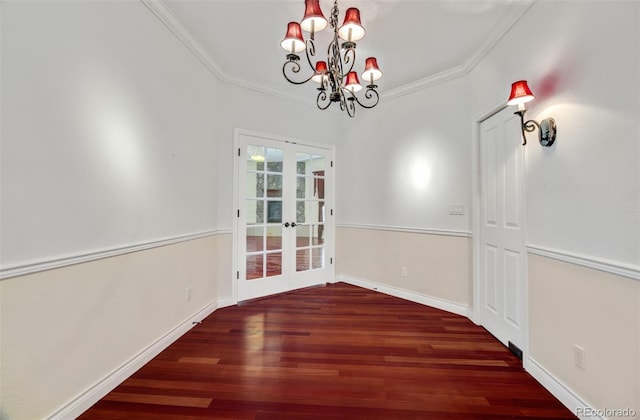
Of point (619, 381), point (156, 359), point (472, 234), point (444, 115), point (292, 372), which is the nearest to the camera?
point (619, 381)

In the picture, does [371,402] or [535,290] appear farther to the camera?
[535,290]

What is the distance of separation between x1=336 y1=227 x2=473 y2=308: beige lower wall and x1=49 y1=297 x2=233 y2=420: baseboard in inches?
87.5

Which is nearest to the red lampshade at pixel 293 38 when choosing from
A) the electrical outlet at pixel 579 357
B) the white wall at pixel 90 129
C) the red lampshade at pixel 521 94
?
the white wall at pixel 90 129

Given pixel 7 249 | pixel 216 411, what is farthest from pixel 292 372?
pixel 7 249

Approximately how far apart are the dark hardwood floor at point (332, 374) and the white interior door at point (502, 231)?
24 centimetres

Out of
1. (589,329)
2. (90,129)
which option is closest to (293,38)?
(90,129)

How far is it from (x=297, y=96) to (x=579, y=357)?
364 cm

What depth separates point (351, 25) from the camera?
163 cm

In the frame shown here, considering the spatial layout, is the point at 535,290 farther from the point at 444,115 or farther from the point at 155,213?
the point at 155,213

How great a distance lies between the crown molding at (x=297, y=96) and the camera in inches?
83.4

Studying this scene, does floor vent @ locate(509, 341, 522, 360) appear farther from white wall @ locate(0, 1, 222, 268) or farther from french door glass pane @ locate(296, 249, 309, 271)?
white wall @ locate(0, 1, 222, 268)

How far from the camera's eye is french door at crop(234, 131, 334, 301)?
339 centimetres

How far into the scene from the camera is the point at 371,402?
1.67 metres

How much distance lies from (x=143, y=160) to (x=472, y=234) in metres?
3.02
